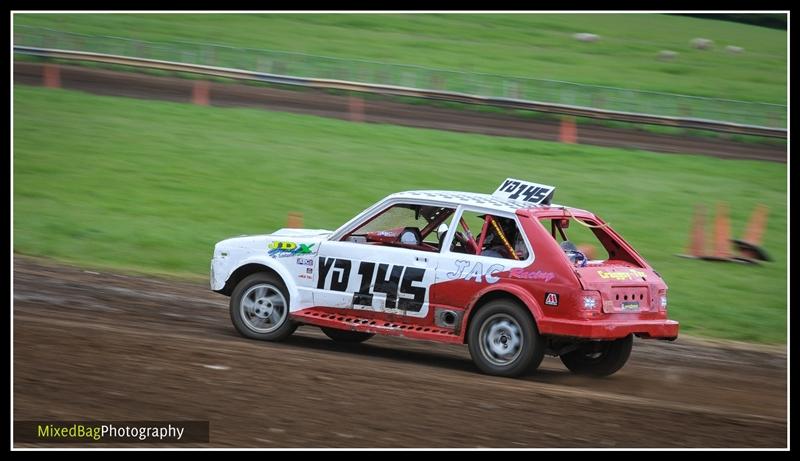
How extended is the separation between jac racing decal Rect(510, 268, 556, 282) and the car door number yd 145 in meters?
0.91

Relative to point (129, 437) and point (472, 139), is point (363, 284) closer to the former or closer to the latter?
point (129, 437)

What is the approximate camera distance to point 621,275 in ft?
31.9

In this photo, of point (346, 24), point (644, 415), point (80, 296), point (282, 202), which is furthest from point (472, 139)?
point (644, 415)

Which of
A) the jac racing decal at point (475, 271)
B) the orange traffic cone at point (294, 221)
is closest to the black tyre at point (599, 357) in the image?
the jac racing decal at point (475, 271)

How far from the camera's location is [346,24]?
109 feet

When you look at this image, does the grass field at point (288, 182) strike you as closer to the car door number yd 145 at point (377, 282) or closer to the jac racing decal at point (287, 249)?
the jac racing decal at point (287, 249)

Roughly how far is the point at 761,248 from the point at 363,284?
10.5 metres

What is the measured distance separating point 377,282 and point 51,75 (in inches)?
799

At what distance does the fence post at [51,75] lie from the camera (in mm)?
27016

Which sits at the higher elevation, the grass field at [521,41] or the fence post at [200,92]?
the grass field at [521,41]

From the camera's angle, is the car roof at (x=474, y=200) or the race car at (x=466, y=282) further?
the car roof at (x=474, y=200)

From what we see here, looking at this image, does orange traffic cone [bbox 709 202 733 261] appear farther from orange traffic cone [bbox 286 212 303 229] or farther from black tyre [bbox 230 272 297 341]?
black tyre [bbox 230 272 297 341]

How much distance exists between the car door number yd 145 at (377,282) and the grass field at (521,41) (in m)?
21.0

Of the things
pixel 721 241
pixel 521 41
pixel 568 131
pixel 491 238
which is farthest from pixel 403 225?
pixel 521 41
